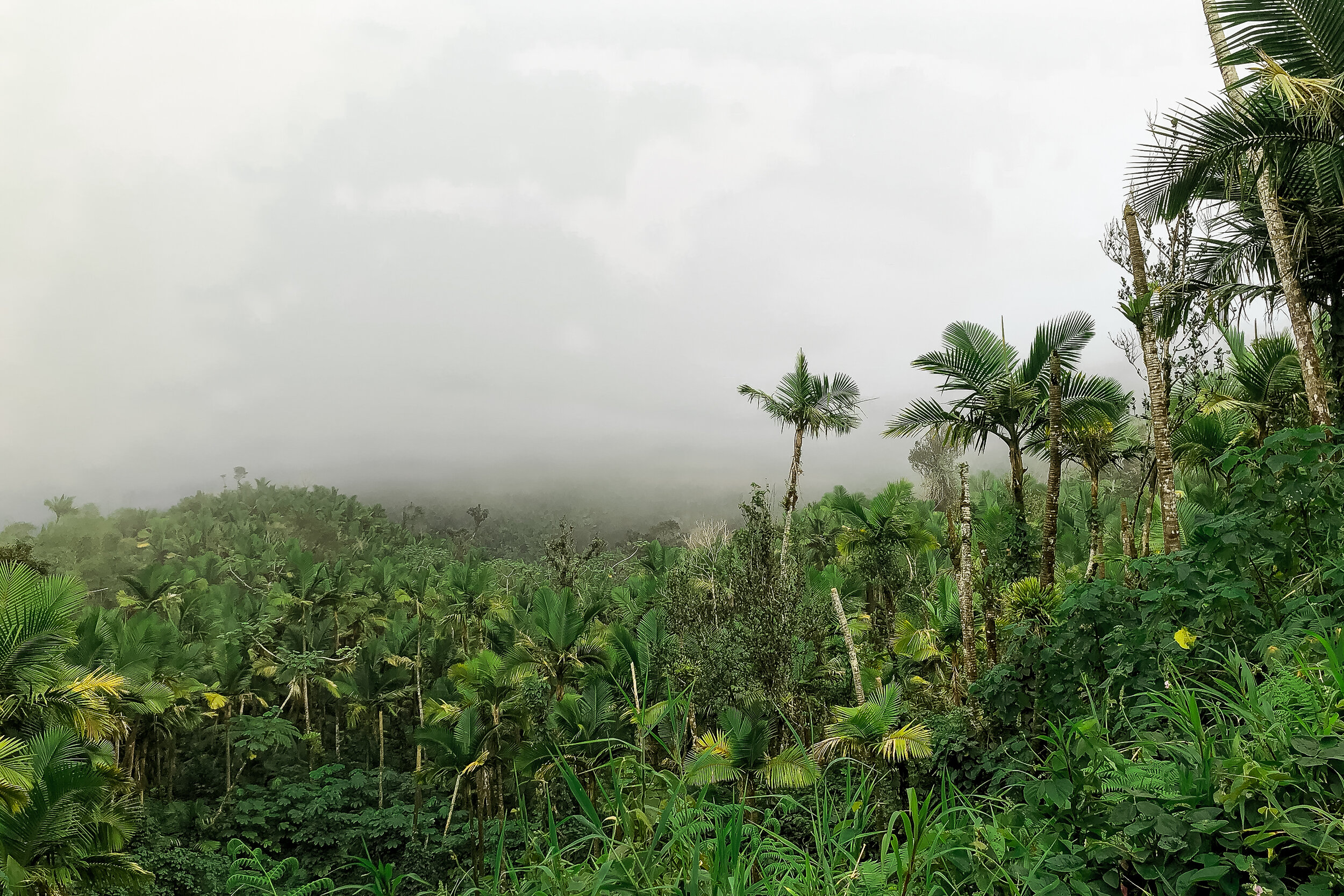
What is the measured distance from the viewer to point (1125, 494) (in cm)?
3072

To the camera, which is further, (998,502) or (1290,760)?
(998,502)

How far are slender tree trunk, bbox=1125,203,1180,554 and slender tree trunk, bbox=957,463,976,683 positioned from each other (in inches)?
118

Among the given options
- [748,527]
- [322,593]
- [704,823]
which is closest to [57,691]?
[748,527]

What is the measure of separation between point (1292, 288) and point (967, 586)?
6.54 m

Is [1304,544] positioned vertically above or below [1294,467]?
below

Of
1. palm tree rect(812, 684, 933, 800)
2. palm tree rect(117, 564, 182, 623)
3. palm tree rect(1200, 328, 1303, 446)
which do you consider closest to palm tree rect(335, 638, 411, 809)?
palm tree rect(117, 564, 182, 623)

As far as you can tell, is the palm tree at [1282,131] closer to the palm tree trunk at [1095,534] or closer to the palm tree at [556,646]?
the palm tree trunk at [1095,534]

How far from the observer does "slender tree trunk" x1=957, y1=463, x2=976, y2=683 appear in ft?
37.0

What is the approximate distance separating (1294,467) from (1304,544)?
0.45 m

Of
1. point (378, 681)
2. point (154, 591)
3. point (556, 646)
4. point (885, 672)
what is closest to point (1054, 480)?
point (885, 672)

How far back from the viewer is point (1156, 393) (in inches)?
333

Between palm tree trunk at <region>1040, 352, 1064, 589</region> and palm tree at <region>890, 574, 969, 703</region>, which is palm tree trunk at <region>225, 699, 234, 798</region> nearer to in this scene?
palm tree at <region>890, 574, 969, 703</region>

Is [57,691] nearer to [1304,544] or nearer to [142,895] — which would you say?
[142,895]

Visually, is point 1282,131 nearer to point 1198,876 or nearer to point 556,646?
point 1198,876
